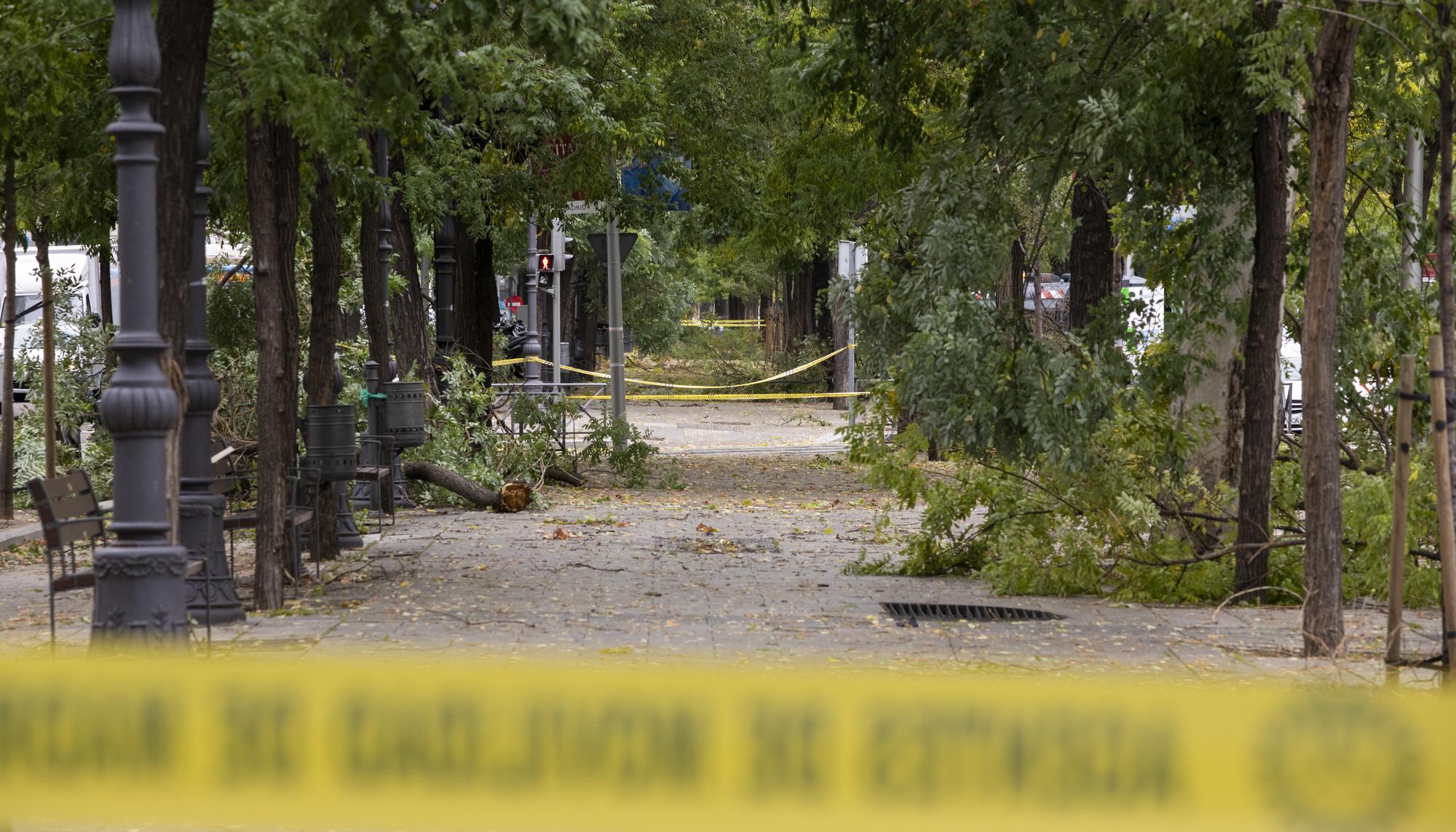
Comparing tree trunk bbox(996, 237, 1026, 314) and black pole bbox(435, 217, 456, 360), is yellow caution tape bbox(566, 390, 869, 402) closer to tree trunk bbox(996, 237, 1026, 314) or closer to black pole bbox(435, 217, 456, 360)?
tree trunk bbox(996, 237, 1026, 314)

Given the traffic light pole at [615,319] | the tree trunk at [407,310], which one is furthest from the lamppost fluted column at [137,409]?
the traffic light pole at [615,319]

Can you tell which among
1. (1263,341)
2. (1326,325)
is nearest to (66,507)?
(1326,325)

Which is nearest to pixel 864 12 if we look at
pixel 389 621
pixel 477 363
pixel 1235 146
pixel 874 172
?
pixel 1235 146

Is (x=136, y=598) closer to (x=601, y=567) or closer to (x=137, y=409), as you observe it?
(x=137, y=409)

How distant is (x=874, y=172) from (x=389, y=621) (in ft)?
34.3

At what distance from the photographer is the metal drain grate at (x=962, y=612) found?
1002 cm

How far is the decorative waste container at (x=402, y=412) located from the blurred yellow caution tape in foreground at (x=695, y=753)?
10.6 metres

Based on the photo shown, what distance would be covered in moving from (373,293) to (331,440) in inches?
134

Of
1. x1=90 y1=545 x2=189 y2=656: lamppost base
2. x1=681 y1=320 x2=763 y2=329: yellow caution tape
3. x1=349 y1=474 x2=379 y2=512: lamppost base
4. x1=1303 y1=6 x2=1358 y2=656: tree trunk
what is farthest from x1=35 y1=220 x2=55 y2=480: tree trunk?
x1=681 y1=320 x2=763 y2=329: yellow caution tape

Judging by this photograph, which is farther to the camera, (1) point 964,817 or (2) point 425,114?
(2) point 425,114

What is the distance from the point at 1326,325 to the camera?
818cm

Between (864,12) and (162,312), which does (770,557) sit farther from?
(162,312)

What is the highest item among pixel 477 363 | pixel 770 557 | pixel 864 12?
pixel 864 12

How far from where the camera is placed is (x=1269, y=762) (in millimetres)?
3873
